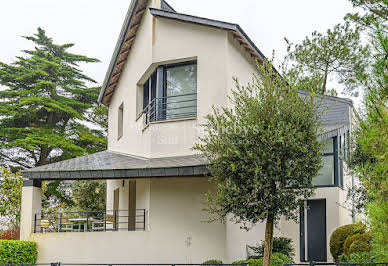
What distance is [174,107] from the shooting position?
664 inches

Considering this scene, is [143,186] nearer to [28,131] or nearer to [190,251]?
[190,251]

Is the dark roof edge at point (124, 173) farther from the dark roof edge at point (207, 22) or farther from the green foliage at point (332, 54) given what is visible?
the green foliage at point (332, 54)

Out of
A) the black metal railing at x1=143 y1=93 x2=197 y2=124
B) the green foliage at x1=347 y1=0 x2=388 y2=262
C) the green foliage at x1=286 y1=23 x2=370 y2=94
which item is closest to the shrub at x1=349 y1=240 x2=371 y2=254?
the black metal railing at x1=143 y1=93 x2=197 y2=124

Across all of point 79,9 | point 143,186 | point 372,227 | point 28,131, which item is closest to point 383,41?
point 372,227

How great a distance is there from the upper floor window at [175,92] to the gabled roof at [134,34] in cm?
153

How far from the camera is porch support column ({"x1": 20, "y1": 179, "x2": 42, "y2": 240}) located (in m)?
16.0

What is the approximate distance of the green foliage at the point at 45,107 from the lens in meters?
34.0

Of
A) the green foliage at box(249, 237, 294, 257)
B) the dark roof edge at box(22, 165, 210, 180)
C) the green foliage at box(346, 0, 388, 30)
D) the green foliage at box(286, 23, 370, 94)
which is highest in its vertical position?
the green foliage at box(286, 23, 370, 94)

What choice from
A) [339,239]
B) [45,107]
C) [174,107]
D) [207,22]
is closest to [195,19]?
[207,22]

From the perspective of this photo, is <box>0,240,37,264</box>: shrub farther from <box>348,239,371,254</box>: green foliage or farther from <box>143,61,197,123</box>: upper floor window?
<box>348,239,371,254</box>: green foliage

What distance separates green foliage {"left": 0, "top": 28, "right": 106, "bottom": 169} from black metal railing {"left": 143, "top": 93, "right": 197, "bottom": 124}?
17755 millimetres

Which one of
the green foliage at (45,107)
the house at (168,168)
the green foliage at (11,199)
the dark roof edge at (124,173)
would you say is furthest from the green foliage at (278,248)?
the green foliage at (45,107)

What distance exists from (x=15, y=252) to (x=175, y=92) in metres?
6.94

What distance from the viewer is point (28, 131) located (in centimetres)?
3428
